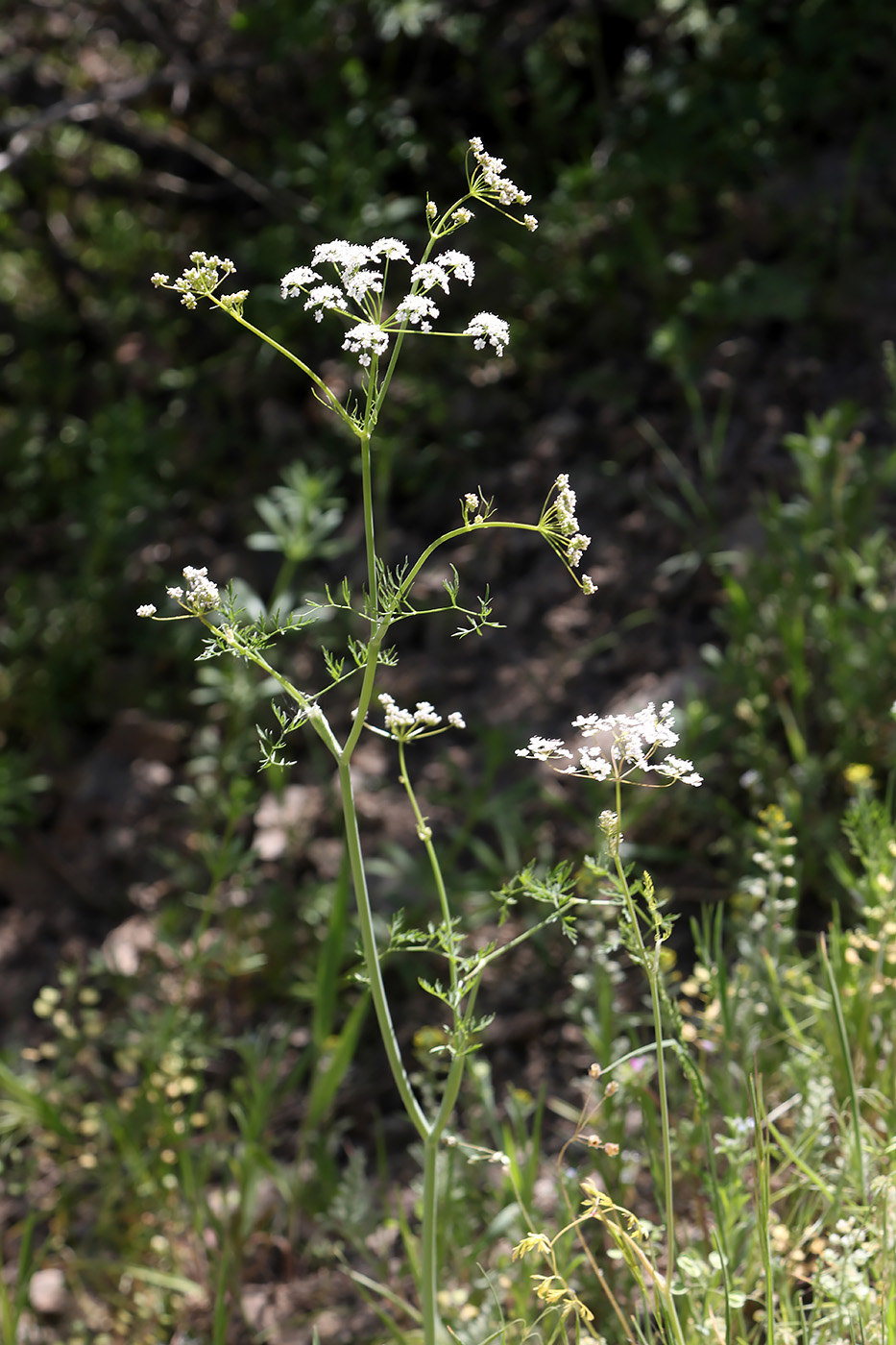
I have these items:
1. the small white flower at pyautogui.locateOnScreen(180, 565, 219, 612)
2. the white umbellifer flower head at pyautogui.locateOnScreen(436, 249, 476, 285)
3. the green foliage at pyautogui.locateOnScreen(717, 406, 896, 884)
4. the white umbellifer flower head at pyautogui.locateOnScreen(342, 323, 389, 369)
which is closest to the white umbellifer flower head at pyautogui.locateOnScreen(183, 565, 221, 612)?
the small white flower at pyautogui.locateOnScreen(180, 565, 219, 612)

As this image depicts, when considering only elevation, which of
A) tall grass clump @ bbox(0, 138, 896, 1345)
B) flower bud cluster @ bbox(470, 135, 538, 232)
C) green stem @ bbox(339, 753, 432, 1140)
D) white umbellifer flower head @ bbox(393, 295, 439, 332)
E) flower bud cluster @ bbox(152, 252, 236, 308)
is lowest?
tall grass clump @ bbox(0, 138, 896, 1345)

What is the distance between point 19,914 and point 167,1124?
1078 mm

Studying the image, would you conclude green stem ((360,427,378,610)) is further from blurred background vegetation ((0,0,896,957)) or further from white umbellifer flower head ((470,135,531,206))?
blurred background vegetation ((0,0,896,957))

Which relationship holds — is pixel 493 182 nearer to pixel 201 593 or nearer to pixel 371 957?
pixel 201 593

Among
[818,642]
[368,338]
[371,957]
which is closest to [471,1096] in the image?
[371,957]

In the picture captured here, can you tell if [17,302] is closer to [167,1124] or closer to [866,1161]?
[167,1124]

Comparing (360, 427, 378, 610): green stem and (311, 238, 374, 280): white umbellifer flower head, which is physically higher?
(311, 238, 374, 280): white umbellifer flower head

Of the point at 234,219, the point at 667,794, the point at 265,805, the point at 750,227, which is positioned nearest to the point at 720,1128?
the point at 667,794

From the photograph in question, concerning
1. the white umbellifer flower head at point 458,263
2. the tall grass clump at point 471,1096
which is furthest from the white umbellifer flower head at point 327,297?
the white umbellifer flower head at point 458,263

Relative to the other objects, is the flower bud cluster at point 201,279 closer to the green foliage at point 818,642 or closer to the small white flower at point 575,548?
the small white flower at point 575,548

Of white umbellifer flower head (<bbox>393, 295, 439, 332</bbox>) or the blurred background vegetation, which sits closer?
white umbellifer flower head (<bbox>393, 295, 439, 332</bbox>)

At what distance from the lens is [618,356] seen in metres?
3.51

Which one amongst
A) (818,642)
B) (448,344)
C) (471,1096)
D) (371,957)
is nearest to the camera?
(371,957)

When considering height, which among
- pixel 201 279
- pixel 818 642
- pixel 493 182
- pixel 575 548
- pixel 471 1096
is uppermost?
pixel 493 182
